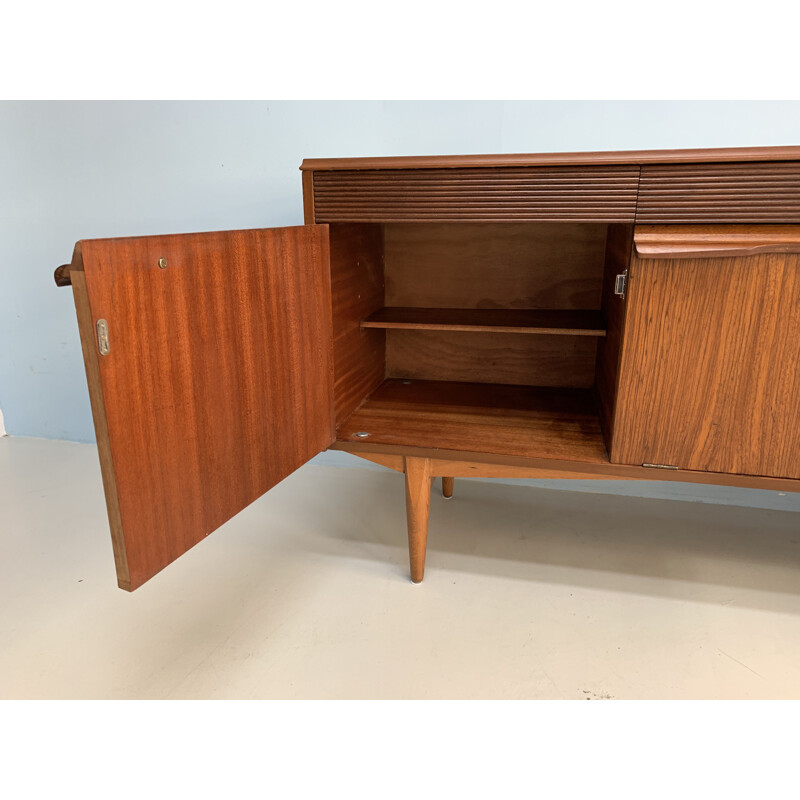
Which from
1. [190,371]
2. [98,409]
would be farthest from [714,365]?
[98,409]

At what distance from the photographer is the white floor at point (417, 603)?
3.49 ft

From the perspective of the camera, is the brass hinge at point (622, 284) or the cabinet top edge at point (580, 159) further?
the brass hinge at point (622, 284)

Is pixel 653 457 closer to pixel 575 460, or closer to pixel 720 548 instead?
pixel 575 460

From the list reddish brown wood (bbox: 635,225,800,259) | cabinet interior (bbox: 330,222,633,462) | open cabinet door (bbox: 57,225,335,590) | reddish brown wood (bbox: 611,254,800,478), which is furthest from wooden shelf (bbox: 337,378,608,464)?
reddish brown wood (bbox: 635,225,800,259)

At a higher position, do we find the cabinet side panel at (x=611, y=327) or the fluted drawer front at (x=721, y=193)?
the fluted drawer front at (x=721, y=193)

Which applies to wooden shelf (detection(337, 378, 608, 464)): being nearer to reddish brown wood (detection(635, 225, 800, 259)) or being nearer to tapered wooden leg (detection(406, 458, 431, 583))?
tapered wooden leg (detection(406, 458, 431, 583))

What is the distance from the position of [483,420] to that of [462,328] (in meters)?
0.22

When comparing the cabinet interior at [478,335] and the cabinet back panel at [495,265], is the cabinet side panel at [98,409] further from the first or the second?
the cabinet back panel at [495,265]

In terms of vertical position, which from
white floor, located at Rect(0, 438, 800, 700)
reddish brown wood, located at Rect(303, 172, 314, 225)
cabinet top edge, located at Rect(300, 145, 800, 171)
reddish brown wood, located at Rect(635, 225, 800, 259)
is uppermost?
cabinet top edge, located at Rect(300, 145, 800, 171)

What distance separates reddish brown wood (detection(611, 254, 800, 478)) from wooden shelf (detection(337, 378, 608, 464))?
15 centimetres

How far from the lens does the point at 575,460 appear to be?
3.92 feet

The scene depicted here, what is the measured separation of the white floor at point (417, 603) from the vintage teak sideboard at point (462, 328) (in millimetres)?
203

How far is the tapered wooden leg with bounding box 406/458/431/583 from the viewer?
50.9 inches

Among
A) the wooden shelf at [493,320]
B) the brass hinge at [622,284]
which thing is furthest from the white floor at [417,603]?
the brass hinge at [622,284]
